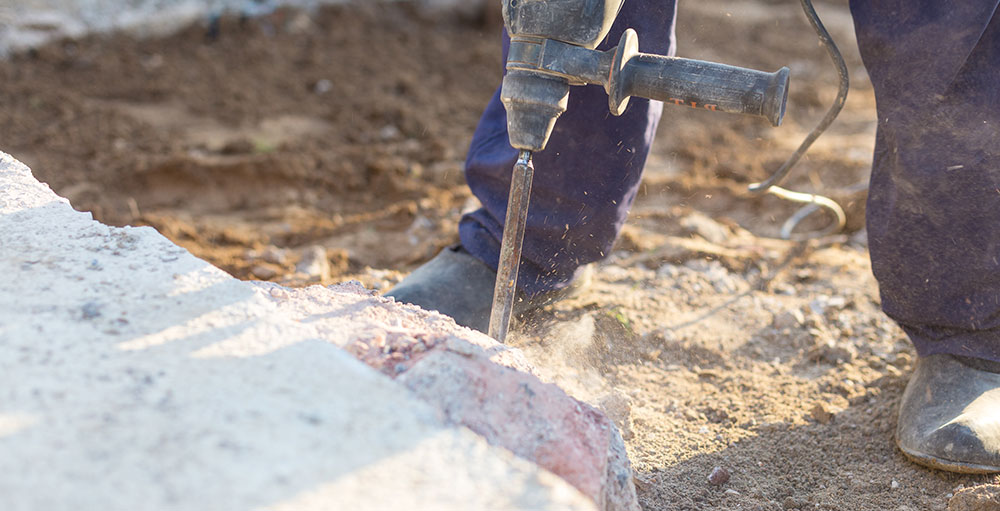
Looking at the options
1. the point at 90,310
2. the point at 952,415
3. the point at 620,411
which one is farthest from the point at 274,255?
the point at 952,415

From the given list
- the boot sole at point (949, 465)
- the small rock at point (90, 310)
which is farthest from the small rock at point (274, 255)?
the boot sole at point (949, 465)

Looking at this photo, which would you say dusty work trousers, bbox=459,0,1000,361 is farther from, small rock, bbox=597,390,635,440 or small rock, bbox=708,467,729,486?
small rock, bbox=708,467,729,486

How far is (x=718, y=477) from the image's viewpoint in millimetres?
1496

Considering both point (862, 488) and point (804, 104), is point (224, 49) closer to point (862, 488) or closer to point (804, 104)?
point (804, 104)

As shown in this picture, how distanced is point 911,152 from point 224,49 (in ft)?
13.0

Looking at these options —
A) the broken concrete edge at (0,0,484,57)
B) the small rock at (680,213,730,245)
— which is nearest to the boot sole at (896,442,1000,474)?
the small rock at (680,213,730,245)

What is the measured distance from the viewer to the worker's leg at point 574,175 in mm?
1615

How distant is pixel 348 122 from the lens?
3.78 meters

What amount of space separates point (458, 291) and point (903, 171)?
0.96 m

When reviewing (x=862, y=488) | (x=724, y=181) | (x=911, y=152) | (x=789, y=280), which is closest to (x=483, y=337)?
(x=862, y=488)

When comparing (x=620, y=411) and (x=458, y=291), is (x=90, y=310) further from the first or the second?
(x=620, y=411)

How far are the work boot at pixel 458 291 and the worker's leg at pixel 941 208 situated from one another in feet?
2.56

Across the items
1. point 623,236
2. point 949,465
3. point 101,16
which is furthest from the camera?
point 101,16

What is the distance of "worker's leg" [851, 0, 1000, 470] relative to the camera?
4.78ft
